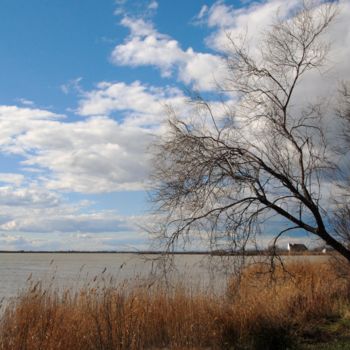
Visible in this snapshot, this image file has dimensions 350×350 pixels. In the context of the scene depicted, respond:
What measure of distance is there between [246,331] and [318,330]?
6.88 feet

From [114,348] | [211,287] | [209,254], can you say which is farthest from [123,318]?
[211,287]

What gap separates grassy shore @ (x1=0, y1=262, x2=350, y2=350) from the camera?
7.79 m

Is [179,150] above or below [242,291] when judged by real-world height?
above

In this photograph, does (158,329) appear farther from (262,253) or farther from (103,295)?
(262,253)

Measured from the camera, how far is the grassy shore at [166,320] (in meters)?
7.79

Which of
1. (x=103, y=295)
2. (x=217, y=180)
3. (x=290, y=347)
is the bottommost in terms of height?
(x=290, y=347)

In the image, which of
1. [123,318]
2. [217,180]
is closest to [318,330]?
[217,180]

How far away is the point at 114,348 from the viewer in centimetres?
792

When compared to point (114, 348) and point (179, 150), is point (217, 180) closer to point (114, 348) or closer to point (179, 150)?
point (179, 150)

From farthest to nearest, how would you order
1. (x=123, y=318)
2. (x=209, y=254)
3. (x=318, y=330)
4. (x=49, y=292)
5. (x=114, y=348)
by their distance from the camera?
(x=318, y=330) → (x=209, y=254) → (x=49, y=292) → (x=123, y=318) → (x=114, y=348)

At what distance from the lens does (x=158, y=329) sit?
9.30 meters

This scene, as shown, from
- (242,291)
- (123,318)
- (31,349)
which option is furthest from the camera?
(242,291)

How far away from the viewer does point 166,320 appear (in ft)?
31.0

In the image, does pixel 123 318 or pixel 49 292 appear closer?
pixel 123 318
